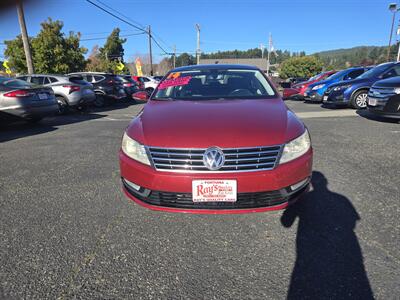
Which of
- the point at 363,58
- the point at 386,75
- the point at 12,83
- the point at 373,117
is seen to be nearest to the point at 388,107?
the point at 373,117

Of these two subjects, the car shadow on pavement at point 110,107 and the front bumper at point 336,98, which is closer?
the front bumper at point 336,98

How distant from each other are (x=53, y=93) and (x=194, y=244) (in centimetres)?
690

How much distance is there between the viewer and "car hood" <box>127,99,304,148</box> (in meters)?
2.18

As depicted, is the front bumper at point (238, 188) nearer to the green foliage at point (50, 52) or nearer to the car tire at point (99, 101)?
the car tire at point (99, 101)

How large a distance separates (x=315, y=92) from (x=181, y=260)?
11.8 meters

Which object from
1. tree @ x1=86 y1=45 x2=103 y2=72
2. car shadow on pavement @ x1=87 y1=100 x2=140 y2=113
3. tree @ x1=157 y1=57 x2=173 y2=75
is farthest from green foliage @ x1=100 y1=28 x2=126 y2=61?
car shadow on pavement @ x1=87 y1=100 x2=140 y2=113

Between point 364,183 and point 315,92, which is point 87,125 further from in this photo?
point 315,92

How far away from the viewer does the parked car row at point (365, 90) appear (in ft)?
20.2

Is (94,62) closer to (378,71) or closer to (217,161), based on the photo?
(378,71)

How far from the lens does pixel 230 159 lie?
212 cm

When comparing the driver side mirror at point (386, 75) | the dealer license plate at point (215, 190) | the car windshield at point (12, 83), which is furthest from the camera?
the driver side mirror at point (386, 75)

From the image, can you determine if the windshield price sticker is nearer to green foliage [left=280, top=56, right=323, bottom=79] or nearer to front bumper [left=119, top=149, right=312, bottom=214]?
front bumper [left=119, top=149, right=312, bottom=214]

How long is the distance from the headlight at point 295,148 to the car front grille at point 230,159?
6 cm

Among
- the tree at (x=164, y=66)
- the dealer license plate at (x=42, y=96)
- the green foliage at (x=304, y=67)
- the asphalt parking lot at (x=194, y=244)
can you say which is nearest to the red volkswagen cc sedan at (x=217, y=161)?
the asphalt parking lot at (x=194, y=244)
